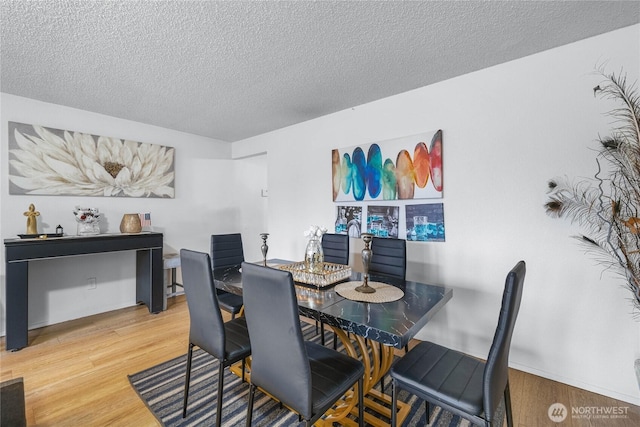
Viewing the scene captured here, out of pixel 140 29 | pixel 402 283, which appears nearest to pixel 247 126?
pixel 140 29

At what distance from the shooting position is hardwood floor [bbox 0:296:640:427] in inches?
68.0

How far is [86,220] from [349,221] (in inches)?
120

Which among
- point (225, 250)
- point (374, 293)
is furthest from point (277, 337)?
point (225, 250)

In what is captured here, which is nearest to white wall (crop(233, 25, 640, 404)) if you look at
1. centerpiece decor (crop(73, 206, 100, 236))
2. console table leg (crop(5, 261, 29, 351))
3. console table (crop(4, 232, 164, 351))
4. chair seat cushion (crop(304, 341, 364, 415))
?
chair seat cushion (crop(304, 341, 364, 415))

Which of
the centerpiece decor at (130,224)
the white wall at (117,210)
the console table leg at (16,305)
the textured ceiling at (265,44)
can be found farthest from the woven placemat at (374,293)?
the white wall at (117,210)

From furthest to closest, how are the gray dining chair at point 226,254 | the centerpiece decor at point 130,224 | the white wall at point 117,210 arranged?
the centerpiece decor at point 130,224 < the white wall at point 117,210 < the gray dining chair at point 226,254

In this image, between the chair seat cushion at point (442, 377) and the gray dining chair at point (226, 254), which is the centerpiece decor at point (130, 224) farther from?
the chair seat cushion at point (442, 377)

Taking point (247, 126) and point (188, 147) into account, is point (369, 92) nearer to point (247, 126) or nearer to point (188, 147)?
point (247, 126)

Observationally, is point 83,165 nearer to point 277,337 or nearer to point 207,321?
point 207,321

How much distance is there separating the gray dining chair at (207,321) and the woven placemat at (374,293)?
69 cm

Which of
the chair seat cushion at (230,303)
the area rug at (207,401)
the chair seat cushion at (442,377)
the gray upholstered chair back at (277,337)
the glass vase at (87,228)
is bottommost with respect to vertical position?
the area rug at (207,401)

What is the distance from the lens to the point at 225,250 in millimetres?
2836

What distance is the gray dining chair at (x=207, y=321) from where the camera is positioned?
155 cm

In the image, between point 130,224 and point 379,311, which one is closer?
point 379,311
